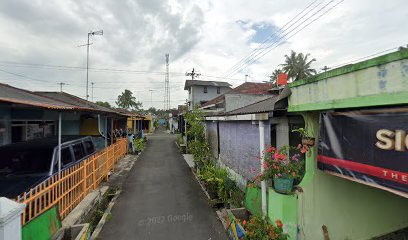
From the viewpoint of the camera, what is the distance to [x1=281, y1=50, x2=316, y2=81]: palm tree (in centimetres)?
3550

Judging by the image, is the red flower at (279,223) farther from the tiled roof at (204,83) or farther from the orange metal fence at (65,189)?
the tiled roof at (204,83)

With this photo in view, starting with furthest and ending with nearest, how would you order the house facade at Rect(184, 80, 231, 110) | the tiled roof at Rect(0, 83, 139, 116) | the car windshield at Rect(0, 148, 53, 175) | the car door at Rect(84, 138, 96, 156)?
the house facade at Rect(184, 80, 231, 110)
the car door at Rect(84, 138, 96, 156)
the car windshield at Rect(0, 148, 53, 175)
the tiled roof at Rect(0, 83, 139, 116)

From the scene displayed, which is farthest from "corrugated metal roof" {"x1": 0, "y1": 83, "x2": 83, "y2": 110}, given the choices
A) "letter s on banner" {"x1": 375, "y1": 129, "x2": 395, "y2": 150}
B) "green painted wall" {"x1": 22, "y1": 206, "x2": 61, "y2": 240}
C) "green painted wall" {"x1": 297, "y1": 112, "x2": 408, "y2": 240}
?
"letter s on banner" {"x1": 375, "y1": 129, "x2": 395, "y2": 150}

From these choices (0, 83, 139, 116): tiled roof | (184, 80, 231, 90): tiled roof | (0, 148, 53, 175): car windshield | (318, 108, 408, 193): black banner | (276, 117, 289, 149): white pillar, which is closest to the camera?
(318, 108, 408, 193): black banner

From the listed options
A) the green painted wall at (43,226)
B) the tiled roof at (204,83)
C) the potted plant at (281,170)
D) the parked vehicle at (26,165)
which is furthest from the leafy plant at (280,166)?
the tiled roof at (204,83)

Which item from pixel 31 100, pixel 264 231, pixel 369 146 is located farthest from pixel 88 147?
pixel 369 146

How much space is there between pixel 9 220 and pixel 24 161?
4.31m

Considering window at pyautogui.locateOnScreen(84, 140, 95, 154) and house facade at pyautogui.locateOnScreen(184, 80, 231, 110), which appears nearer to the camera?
window at pyautogui.locateOnScreen(84, 140, 95, 154)

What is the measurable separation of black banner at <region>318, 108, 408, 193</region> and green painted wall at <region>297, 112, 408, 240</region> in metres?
0.52

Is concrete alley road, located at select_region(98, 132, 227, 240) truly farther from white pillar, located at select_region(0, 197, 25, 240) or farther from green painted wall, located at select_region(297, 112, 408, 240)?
white pillar, located at select_region(0, 197, 25, 240)

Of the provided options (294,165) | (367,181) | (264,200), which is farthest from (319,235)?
(367,181)

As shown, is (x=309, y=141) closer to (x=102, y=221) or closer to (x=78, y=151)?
(x=102, y=221)

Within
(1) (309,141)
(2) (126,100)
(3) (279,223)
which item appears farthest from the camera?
(2) (126,100)

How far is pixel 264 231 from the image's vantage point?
4.02m
